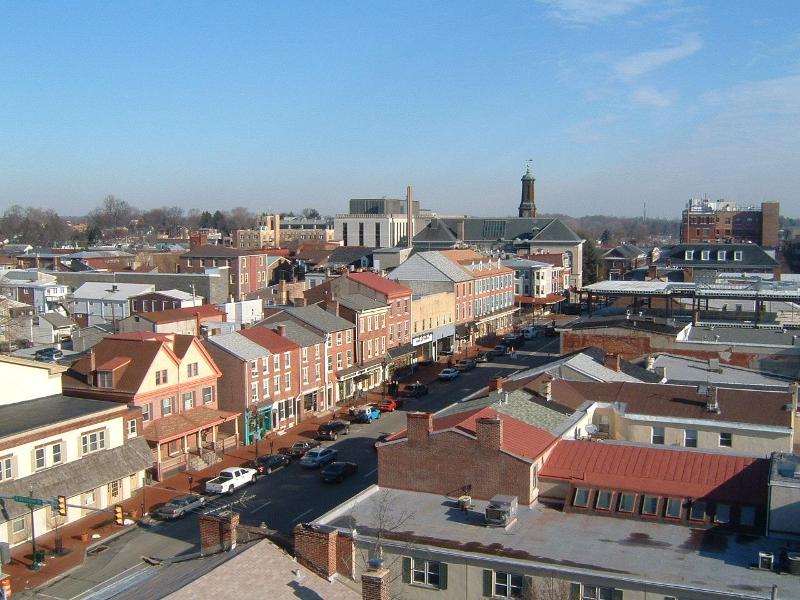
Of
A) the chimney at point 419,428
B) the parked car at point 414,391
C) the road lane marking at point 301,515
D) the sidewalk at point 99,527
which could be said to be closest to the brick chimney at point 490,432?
the chimney at point 419,428

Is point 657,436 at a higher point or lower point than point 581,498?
lower

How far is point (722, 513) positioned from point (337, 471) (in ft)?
63.5

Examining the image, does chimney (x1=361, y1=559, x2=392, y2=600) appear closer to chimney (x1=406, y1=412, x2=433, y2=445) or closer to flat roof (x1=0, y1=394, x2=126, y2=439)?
chimney (x1=406, y1=412, x2=433, y2=445)

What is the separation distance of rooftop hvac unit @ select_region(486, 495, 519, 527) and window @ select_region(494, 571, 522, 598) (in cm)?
221

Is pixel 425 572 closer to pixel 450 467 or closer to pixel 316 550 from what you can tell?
pixel 450 467

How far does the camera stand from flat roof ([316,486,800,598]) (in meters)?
18.5

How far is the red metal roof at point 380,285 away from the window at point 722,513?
41.8 meters

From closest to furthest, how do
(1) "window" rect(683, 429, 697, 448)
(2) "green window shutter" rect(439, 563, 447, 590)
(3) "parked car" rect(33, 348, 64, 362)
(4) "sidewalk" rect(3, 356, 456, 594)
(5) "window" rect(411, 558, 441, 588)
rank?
(2) "green window shutter" rect(439, 563, 447, 590) → (5) "window" rect(411, 558, 441, 588) → (4) "sidewalk" rect(3, 356, 456, 594) → (1) "window" rect(683, 429, 697, 448) → (3) "parked car" rect(33, 348, 64, 362)

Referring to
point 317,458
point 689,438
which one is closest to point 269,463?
point 317,458

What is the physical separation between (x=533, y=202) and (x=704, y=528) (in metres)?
138

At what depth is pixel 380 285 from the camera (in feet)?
211

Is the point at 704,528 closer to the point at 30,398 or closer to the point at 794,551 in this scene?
the point at 794,551

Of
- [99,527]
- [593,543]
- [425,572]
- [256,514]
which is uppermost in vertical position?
[593,543]

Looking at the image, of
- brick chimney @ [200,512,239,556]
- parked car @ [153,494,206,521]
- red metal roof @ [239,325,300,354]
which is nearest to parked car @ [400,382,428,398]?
red metal roof @ [239,325,300,354]
